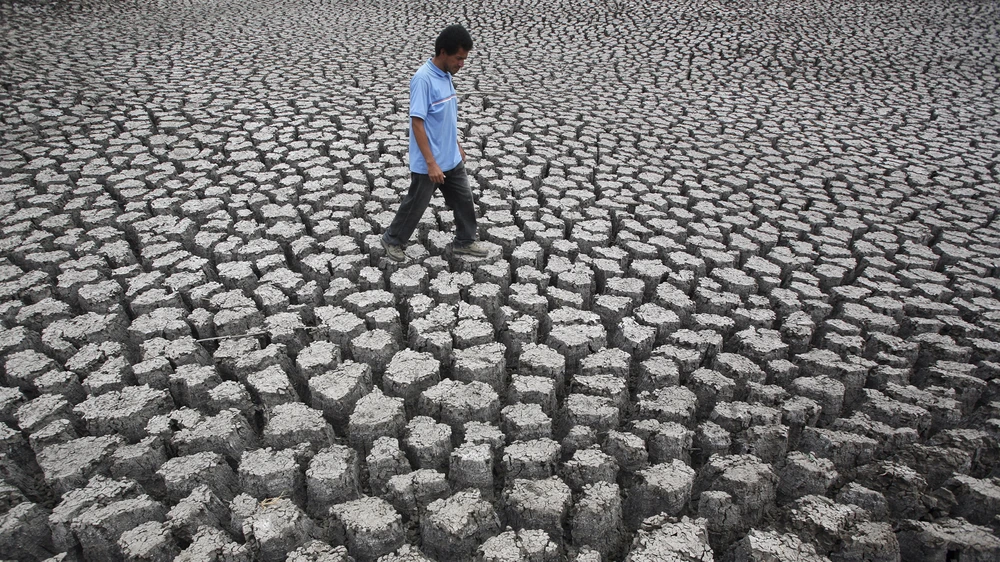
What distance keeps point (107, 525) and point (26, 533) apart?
27cm

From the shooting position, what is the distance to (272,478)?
1.95 metres

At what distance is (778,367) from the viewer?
2.53 metres

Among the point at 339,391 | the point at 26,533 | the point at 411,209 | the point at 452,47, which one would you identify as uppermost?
the point at 452,47

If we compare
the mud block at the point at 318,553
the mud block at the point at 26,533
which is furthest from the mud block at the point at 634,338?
the mud block at the point at 26,533

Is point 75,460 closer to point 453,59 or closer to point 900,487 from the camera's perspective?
point 453,59

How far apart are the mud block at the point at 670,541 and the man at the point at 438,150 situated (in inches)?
71.2

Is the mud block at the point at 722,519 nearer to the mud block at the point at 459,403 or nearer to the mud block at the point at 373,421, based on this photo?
the mud block at the point at 459,403

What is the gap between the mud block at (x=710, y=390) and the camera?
239cm

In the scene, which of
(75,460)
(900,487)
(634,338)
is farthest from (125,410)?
(900,487)

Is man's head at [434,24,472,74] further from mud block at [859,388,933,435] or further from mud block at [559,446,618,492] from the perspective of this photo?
mud block at [859,388,933,435]

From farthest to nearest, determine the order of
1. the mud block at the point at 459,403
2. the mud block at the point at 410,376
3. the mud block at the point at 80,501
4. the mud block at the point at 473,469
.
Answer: the mud block at the point at 410,376, the mud block at the point at 459,403, the mud block at the point at 473,469, the mud block at the point at 80,501

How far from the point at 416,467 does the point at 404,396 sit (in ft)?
1.09

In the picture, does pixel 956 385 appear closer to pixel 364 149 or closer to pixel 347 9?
pixel 364 149

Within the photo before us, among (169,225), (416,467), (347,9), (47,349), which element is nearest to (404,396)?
(416,467)
